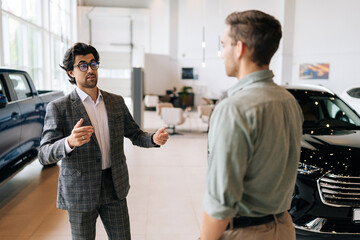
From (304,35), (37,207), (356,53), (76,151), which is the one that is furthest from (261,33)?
(304,35)

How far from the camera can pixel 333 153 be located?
3205 mm

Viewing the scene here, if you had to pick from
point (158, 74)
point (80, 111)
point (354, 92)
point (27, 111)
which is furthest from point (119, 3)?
point (80, 111)

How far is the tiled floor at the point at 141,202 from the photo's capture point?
12.1 feet

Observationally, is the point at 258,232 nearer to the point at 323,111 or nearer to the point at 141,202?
the point at 141,202

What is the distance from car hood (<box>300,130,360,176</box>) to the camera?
305 cm

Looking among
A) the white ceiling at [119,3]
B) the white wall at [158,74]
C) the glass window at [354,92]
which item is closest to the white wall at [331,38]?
the glass window at [354,92]

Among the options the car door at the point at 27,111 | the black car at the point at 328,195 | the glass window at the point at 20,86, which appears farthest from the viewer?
the glass window at the point at 20,86

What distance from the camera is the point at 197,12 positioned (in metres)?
21.4

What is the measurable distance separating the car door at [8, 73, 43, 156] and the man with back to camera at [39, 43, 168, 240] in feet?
9.76

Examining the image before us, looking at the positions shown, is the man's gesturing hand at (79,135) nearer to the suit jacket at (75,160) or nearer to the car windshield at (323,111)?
the suit jacket at (75,160)

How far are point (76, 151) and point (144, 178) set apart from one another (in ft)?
12.2

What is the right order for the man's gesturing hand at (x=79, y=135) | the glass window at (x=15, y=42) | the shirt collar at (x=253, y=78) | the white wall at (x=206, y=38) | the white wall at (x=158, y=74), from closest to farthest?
the shirt collar at (x=253, y=78) < the man's gesturing hand at (x=79, y=135) < the glass window at (x=15, y=42) < the white wall at (x=206, y=38) < the white wall at (x=158, y=74)

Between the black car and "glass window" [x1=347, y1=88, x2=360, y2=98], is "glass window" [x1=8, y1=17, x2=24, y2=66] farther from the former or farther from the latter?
"glass window" [x1=347, y1=88, x2=360, y2=98]

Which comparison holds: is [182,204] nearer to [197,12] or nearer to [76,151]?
[76,151]
